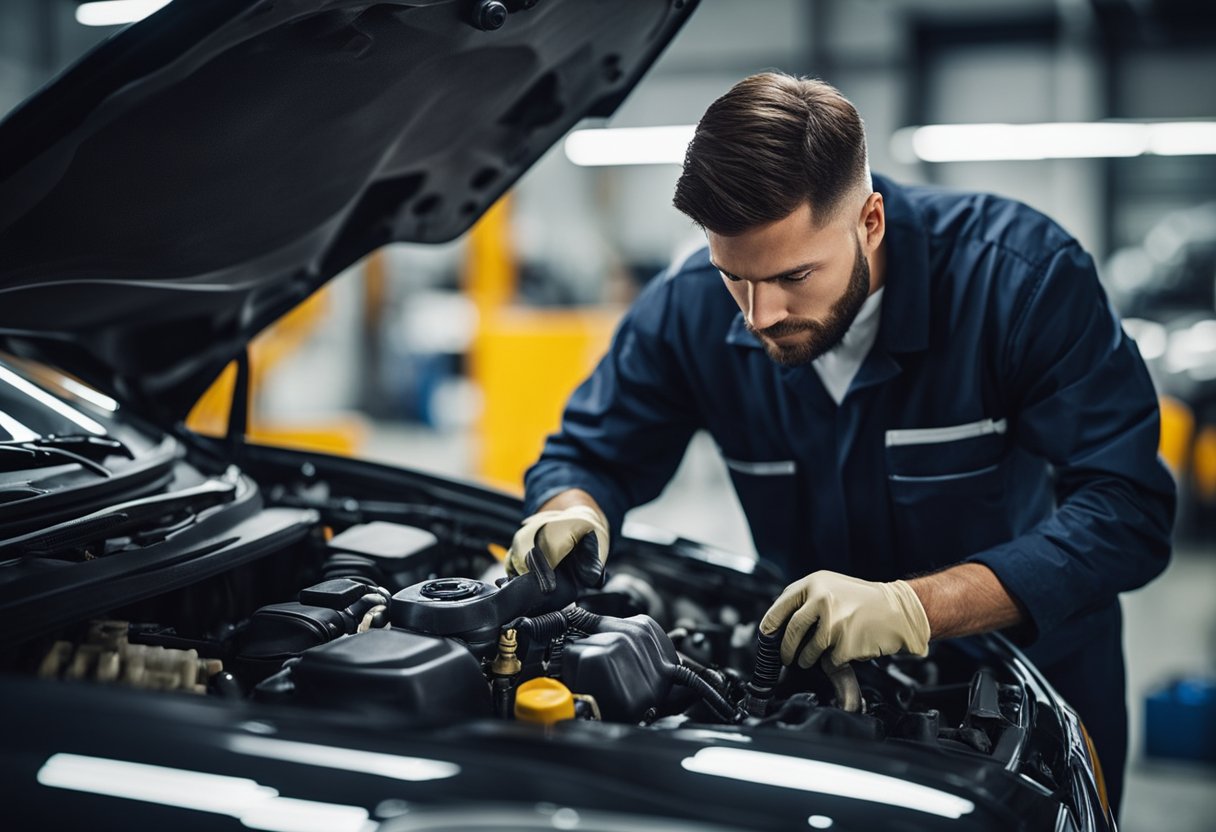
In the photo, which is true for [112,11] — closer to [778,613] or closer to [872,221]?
[872,221]

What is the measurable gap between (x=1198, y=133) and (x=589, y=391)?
961 cm

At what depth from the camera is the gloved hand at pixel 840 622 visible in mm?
1381

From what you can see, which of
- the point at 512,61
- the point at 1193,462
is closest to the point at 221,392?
the point at 512,61

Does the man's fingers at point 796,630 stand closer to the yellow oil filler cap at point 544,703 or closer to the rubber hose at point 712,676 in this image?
the rubber hose at point 712,676

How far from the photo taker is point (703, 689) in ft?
4.28

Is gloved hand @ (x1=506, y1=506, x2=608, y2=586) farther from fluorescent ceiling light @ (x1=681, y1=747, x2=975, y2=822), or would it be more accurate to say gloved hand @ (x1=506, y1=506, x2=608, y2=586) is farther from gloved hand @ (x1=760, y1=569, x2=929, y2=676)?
fluorescent ceiling light @ (x1=681, y1=747, x2=975, y2=822)

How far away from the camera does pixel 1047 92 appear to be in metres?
10.2

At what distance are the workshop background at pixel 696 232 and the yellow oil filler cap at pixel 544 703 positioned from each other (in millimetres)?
4562

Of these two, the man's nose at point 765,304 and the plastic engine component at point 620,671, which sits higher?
the man's nose at point 765,304

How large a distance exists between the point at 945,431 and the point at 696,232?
8545 mm

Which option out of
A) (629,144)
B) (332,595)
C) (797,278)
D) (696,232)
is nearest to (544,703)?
(332,595)

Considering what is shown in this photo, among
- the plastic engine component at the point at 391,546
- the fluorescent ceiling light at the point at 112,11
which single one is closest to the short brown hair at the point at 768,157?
the plastic engine component at the point at 391,546

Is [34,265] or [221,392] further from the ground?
[34,265]

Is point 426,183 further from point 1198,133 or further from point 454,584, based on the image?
point 1198,133
